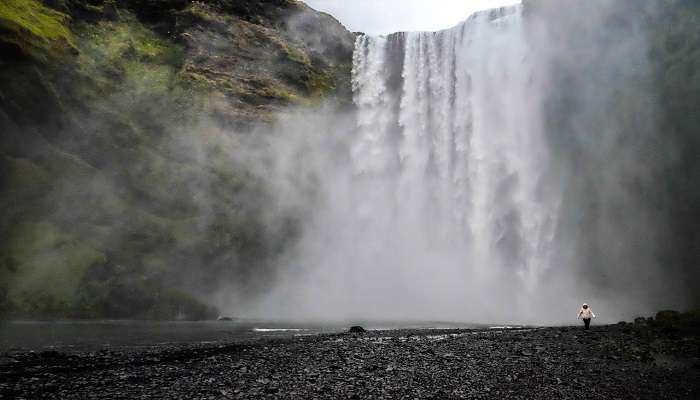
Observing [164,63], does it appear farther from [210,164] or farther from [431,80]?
[431,80]

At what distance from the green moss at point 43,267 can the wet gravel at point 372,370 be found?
58.8ft

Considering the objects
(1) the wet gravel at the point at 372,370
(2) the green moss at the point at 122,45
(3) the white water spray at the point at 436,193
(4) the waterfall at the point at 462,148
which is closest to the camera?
(1) the wet gravel at the point at 372,370

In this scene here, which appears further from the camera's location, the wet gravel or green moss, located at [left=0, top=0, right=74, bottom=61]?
green moss, located at [left=0, top=0, right=74, bottom=61]

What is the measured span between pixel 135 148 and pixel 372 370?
3398 cm

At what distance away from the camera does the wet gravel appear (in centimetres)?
1076

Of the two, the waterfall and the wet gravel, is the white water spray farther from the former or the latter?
the wet gravel

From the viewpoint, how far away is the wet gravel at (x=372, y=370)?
35.3 feet

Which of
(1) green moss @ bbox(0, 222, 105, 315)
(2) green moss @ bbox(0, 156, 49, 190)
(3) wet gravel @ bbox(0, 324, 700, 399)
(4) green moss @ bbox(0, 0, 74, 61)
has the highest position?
(4) green moss @ bbox(0, 0, 74, 61)

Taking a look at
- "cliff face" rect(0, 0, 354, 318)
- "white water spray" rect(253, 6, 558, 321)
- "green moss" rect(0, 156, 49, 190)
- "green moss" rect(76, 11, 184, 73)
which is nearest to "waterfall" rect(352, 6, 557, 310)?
"white water spray" rect(253, 6, 558, 321)

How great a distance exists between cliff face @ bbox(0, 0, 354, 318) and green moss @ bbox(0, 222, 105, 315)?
0.28ft

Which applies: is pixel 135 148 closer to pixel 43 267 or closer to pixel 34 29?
pixel 34 29

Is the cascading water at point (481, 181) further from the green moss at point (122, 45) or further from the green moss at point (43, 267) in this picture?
the green moss at point (122, 45)

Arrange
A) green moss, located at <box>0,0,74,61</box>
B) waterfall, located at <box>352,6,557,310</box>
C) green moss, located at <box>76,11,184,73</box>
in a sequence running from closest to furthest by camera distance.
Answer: green moss, located at <box>0,0,74,61</box> → waterfall, located at <box>352,6,557,310</box> → green moss, located at <box>76,11,184,73</box>

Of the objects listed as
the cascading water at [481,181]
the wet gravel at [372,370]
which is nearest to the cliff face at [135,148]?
the cascading water at [481,181]
